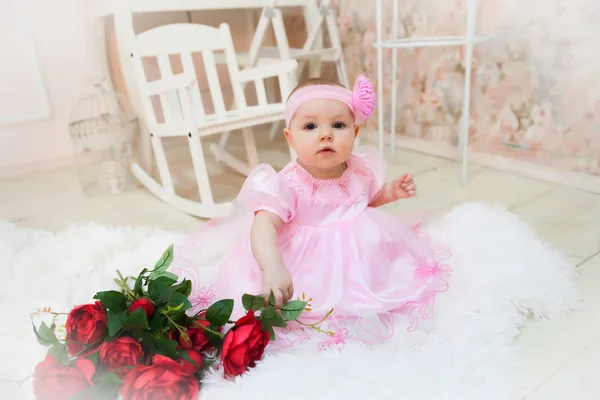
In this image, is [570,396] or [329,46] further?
[329,46]

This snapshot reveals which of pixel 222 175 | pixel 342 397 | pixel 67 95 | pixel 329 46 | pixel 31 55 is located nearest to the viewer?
pixel 342 397

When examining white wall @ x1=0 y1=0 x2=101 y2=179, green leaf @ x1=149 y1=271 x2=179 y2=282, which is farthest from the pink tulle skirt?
white wall @ x1=0 y1=0 x2=101 y2=179

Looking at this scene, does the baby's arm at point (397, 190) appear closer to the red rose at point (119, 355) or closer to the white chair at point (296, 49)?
the red rose at point (119, 355)

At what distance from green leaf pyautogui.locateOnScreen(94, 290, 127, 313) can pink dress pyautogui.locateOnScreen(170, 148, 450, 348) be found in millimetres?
167

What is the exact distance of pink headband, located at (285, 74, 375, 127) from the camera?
2.22 feet

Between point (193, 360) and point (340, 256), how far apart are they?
249 millimetres

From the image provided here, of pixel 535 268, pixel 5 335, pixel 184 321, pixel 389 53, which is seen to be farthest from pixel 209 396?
pixel 389 53

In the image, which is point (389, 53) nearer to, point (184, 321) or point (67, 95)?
point (67, 95)

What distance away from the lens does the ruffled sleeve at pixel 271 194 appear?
690 mm

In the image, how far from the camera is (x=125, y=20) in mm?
1222

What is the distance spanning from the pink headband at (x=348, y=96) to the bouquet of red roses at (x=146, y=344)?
0.92 feet

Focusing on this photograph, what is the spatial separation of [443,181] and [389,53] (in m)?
0.52

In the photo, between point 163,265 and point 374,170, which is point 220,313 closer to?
point 163,265

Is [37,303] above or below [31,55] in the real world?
below
